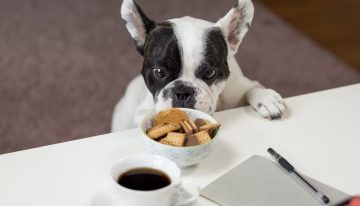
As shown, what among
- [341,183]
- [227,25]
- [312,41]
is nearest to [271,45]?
[312,41]

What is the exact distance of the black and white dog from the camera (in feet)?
3.90

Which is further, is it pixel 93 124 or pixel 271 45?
pixel 271 45

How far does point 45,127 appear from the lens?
2217mm

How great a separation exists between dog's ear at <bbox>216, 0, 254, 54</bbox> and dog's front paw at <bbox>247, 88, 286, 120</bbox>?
0.13 metres

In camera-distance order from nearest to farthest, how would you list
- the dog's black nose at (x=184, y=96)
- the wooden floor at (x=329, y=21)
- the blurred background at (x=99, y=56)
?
the dog's black nose at (x=184, y=96) < the blurred background at (x=99, y=56) < the wooden floor at (x=329, y=21)

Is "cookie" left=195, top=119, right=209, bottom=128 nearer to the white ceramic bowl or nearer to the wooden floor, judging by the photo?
the white ceramic bowl

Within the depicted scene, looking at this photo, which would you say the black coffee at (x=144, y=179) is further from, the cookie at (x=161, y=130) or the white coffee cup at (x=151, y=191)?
the cookie at (x=161, y=130)

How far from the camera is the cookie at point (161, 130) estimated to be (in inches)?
40.8

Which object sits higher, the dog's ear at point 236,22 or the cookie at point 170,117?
the dog's ear at point 236,22

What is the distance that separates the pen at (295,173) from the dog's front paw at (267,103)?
175mm

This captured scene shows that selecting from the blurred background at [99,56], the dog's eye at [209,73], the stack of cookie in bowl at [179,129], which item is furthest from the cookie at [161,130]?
the blurred background at [99,56]

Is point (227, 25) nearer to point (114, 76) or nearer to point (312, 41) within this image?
point (114, 76)

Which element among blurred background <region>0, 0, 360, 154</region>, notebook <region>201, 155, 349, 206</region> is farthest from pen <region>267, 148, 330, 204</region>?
blurred background <region>0, 0, 360, 154</region>

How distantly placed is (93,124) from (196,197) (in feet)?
4.52
